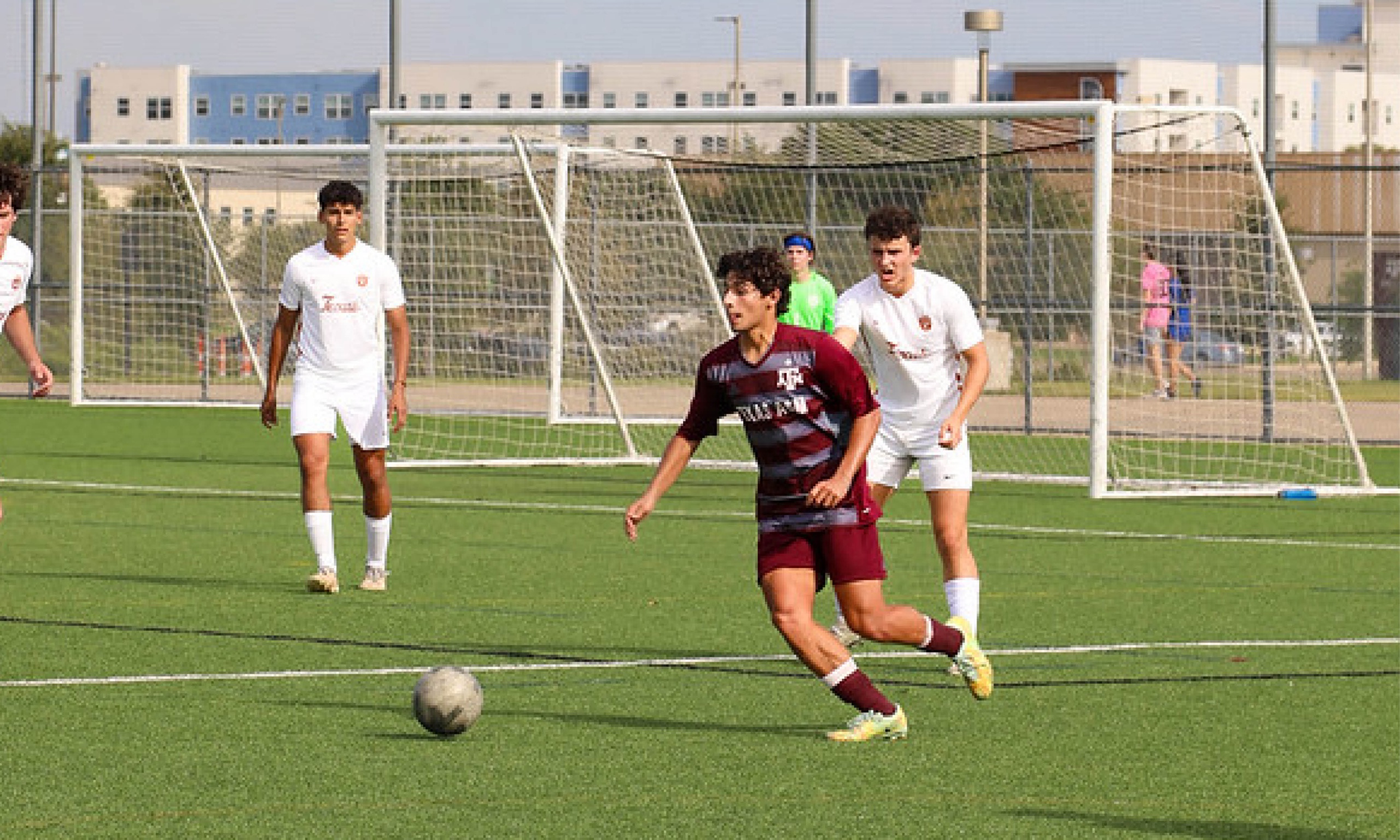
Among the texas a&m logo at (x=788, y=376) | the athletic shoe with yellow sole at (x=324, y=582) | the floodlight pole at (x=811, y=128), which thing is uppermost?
the floodlight pole at (x=811, y=128)

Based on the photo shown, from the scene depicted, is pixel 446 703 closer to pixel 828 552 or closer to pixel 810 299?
pixel 828 552

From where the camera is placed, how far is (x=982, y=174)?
26.6 metres

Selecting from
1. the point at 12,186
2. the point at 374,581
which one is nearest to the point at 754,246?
the point at 374,581

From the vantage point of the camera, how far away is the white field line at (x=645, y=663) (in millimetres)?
9227

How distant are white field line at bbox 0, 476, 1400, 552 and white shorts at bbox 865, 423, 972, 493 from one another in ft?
18.9

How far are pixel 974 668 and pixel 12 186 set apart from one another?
4.61 metres

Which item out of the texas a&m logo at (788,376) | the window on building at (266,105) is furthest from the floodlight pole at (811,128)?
the window on building at (266,105)

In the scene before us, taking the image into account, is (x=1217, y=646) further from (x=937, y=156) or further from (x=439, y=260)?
(x=439, y=260)

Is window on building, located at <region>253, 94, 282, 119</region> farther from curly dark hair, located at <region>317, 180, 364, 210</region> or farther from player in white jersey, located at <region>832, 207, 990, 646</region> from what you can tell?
player in white jersey, located at <region>832, 207, 990, 646</region>

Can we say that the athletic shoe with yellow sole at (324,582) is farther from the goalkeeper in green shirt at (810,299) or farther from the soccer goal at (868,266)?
the soccer goal at (868,266)

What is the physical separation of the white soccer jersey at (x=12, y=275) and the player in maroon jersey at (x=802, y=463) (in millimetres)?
3867

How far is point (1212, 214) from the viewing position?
21938 millimetres

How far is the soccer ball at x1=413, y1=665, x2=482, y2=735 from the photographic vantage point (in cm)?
802

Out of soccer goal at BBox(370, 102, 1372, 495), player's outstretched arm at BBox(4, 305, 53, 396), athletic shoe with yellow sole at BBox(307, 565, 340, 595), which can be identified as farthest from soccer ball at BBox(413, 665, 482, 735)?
soccer goal at BBox(370, 102, 1372, 495)
